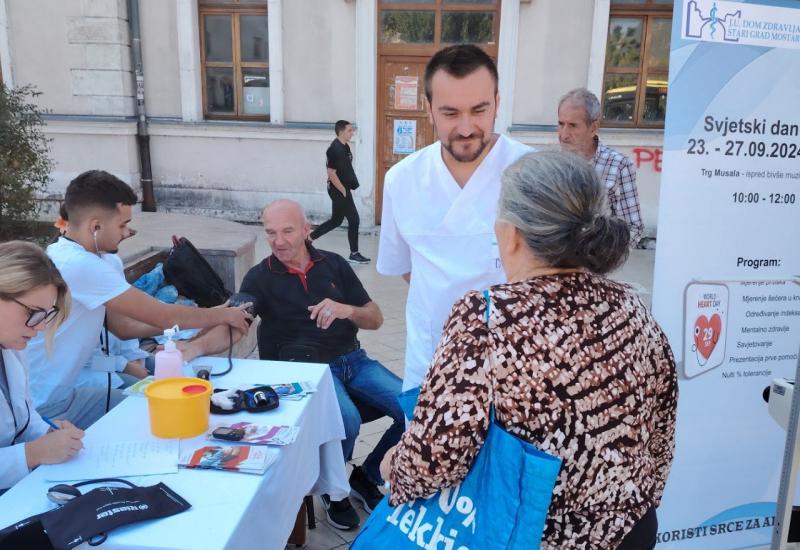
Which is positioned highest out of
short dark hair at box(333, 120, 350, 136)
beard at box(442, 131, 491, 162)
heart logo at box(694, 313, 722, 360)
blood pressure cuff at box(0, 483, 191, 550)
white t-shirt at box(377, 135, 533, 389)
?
short dark hair at box(333, 120, 350, 136)

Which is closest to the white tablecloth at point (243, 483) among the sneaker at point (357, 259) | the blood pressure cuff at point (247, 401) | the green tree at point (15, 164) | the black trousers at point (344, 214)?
the blood pressure cuff at point (247, 401)

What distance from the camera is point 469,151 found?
186cm

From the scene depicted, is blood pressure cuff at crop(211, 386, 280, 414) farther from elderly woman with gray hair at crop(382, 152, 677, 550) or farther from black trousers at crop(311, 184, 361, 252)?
black trousers at crop(311, 184, 361, 252)

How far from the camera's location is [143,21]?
875 centimetres

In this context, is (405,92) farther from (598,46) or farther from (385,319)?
(385,319)

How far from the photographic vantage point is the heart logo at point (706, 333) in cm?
220

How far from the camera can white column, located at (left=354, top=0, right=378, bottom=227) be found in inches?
327

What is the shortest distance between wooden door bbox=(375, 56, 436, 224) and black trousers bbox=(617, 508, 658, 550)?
7.70 metres

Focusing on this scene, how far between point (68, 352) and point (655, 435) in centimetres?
204

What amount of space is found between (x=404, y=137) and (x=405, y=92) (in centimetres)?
61

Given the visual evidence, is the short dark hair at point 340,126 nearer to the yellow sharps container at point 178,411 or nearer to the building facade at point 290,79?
the building facade at point 290,79

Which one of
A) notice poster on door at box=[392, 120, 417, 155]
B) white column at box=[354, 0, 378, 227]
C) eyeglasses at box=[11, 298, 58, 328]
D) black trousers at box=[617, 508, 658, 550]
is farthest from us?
notice poster on door at box=[392, 120, 417, 155]

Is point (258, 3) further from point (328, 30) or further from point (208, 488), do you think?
point (208, 488)

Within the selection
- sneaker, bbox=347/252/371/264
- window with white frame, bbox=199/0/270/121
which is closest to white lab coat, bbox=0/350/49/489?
sneaker, bbox=347/252/371/264
